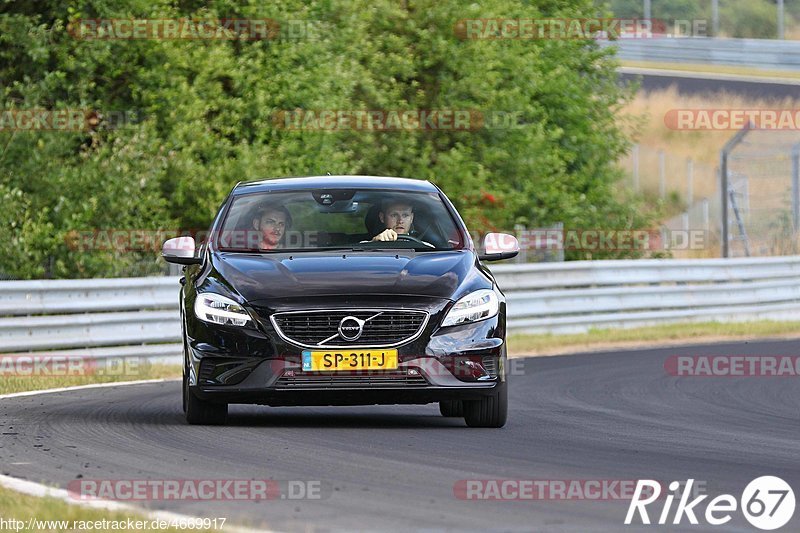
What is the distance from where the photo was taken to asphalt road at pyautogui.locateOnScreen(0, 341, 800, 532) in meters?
6.67

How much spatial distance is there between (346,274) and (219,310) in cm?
77

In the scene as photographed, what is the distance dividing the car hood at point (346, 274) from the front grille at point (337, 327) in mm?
123

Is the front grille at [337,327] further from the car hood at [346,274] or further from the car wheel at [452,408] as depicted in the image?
the car wheel at [452,408]

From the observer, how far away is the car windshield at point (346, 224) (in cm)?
1055

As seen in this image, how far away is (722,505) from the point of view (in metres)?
6.89

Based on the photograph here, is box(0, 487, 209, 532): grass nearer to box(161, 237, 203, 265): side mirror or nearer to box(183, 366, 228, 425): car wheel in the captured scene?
box(183, 366, 228, 425): car wheel

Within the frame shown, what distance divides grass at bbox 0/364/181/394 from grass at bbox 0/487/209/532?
6.92 m

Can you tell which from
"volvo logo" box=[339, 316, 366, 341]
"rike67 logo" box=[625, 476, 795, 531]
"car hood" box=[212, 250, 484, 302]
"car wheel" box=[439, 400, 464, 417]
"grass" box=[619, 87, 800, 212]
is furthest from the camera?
"grass" box=[619, 87, 800, 212]

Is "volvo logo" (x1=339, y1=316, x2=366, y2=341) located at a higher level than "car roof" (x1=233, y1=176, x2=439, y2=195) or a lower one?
lower

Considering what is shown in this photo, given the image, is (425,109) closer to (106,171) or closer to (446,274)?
(106,171)

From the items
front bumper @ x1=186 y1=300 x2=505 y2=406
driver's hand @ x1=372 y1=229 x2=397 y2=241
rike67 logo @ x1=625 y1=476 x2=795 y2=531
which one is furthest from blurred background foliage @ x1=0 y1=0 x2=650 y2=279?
rike67 logo @ x1=625 y1=476 x2=795 y2=531

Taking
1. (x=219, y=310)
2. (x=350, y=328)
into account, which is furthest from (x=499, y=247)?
(x=219, y=310)

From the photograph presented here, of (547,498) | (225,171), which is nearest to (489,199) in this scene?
(225,171)

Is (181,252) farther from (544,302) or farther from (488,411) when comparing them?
(544,302)
